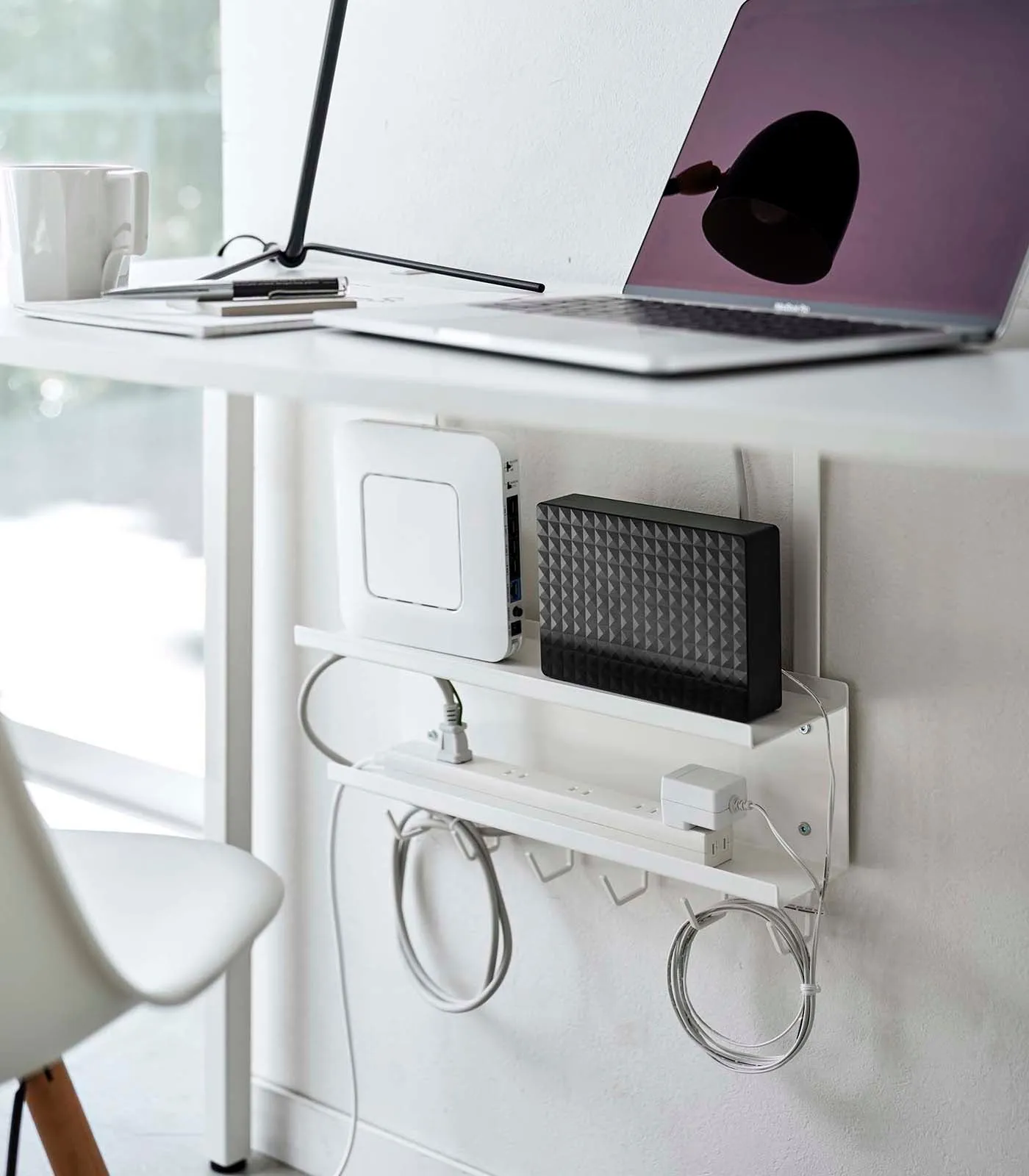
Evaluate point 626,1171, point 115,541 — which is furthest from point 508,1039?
point 115,541

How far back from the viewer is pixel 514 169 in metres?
1.24

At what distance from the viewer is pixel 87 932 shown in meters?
0.77

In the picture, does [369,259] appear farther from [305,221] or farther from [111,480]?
[111,480]

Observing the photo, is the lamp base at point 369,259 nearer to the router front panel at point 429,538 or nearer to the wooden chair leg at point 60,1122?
the router front panel at point 429,538

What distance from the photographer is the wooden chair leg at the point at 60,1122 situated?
953 millimetres

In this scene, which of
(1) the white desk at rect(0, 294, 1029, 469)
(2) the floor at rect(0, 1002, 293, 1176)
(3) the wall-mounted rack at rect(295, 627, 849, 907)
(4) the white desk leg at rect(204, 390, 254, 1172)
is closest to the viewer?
(1) the white desk at rect(0, 294, 1029, 469)

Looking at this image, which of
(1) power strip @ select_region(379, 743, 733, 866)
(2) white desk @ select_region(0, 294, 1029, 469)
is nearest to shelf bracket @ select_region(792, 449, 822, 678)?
(1) power strip @ select_region(379, 743, 733, 866)

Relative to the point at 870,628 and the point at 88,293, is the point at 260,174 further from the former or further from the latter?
the point at 870,628

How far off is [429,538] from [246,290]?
1.01ft

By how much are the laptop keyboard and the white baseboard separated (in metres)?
0.92

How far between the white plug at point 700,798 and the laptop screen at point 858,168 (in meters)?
0.36

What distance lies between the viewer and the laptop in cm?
79

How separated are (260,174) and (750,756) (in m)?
0.73

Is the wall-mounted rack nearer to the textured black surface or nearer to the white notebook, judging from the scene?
the textured black surface
